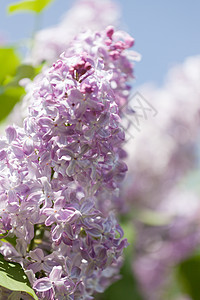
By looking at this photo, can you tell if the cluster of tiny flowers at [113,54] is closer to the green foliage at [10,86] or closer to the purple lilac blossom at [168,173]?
the green foliage at [10,86]

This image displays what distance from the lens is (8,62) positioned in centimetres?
115

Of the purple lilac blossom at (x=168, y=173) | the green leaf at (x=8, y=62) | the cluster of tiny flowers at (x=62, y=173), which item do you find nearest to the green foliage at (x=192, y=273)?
the purple lilac blossom at (x=168, y=173)

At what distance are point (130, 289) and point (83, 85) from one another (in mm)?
2021

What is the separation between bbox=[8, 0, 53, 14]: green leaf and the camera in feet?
3.86

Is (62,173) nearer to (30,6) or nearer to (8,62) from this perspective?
(8,62)

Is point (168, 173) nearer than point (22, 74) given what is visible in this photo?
No

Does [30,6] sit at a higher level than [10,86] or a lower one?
higher

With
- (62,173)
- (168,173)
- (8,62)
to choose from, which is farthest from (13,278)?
(168,173)

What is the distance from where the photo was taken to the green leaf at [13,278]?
58 centimetres

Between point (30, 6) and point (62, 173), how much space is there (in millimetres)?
749

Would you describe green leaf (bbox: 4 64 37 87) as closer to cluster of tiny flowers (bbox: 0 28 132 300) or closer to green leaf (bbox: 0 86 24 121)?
green leaf (bbox: 0 86 24 121)

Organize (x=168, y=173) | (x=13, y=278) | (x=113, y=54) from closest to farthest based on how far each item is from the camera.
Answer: (x=13, y=278) → (x=113, y=54) → (x=168, y=173)

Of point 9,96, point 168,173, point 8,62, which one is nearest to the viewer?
point 9,96

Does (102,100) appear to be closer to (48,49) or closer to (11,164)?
(11,164)
